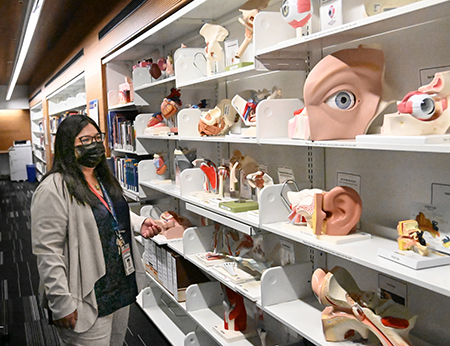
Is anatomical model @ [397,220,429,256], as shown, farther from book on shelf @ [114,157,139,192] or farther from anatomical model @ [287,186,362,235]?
book on shelf @ [114,157,139,192]

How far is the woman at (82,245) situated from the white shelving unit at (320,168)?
0.55 meters

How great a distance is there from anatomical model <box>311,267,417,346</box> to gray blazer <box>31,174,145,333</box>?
3.32 feet

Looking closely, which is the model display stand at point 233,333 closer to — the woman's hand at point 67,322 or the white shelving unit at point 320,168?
the white shelving unit at point 320,168

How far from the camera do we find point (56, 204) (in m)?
1.96

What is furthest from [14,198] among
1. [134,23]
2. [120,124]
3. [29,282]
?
[134,23]

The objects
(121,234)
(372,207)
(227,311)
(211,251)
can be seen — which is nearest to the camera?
(372,207)

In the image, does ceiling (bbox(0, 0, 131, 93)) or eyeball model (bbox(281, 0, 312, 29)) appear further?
ceiling (bbox(0, 0, 131, 93))

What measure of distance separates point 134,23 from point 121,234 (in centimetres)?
204

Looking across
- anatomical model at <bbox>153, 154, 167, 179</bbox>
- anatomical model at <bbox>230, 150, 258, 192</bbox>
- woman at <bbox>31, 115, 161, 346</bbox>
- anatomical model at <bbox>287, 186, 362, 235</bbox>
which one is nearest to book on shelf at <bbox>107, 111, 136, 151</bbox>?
Result: anatomical model at <bbox>153, 154, 167, 179</bbox>

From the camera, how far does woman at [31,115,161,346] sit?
1938mm

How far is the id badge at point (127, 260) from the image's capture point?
7.09 feet

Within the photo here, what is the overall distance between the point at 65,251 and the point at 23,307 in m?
2.44

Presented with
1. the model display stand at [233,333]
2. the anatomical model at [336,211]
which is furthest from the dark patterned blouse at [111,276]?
the anatomical model at [336,211]

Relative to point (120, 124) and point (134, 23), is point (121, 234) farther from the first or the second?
point (120, 124)
